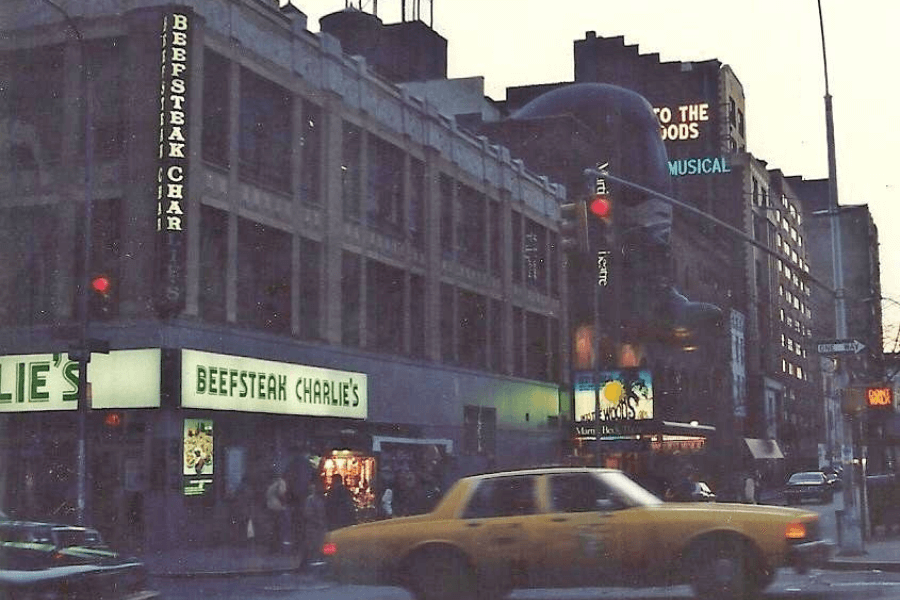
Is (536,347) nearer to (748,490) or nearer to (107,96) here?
(748,490)

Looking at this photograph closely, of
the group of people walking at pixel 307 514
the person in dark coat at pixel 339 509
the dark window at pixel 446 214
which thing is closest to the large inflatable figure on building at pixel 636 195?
the dark window at pixel 446 214

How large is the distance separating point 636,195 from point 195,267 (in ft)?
151

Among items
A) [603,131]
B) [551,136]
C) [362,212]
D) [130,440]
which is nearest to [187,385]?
[130,440]

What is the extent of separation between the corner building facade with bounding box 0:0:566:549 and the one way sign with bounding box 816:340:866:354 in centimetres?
1460

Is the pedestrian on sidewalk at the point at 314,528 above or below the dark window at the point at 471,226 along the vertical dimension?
below

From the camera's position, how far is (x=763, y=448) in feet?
313

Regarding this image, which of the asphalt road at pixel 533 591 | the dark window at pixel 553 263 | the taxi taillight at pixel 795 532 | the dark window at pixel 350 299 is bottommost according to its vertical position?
the asphalt road at pixel 533 591

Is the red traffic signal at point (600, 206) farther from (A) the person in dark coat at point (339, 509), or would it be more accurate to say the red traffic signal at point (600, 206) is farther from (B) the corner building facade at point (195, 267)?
(B) the corner building facade at point (195, 267)

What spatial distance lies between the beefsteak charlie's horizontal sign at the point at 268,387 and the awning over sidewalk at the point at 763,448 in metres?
56.5

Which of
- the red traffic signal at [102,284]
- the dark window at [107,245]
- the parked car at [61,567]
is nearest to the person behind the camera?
the parked car at [61,567]

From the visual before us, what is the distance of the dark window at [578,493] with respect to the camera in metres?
14.3

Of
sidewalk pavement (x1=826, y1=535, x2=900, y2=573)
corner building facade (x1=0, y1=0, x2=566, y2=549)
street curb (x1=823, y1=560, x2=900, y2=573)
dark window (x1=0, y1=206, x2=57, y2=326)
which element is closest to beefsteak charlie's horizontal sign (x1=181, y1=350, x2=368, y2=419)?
corner building facade (x1=0, y1=0, x2=566, y2=549)

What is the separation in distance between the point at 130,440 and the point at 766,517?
20075mm

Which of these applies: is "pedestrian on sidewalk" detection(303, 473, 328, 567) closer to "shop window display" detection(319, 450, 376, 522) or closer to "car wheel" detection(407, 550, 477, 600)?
"car wheel" detection(407, 550, 477, 600)
